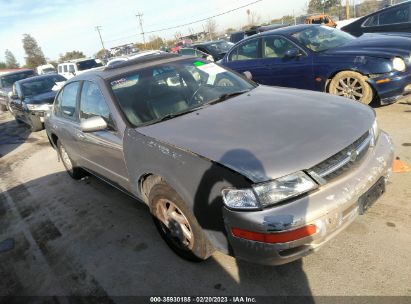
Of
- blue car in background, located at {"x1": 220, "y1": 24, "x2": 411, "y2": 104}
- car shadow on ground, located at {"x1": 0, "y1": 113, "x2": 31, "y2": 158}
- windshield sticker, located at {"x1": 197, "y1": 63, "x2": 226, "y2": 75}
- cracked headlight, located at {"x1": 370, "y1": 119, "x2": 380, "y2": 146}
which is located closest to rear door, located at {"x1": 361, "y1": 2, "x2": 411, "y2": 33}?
blue car in background, located at {"x1": 220, "y1": 24, "x2": 411, "y2": 104}

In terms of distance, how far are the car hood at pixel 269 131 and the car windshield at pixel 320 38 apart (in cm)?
344

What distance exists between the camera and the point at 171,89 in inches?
142

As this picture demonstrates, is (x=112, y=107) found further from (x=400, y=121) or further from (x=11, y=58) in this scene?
(x=11, y=58)

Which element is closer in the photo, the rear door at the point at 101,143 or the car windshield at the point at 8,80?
the rear door at the point at 101,143

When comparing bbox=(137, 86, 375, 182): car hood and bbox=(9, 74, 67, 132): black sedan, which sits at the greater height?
bbox=(137, 86, 375, 182): car hood

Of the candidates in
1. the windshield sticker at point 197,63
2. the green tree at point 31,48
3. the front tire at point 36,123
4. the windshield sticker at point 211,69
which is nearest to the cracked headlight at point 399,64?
→ the windshield sticker at point 211,69

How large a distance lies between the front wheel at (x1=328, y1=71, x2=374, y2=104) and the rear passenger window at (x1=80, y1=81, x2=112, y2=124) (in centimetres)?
406

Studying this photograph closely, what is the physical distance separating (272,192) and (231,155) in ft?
1.24

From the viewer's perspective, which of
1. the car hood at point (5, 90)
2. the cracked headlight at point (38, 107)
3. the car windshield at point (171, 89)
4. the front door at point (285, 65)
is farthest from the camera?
the car hood at point (5, 90)

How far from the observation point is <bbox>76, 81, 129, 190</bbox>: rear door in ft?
11.3

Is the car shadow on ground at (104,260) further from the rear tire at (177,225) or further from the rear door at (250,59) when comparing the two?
the rear door at (250,59)

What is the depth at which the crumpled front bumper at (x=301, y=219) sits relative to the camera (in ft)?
7.11

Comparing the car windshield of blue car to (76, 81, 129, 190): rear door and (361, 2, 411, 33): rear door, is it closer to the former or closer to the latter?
(361, 2, 411, 33): rear door

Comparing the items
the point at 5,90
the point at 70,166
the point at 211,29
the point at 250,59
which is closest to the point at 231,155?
the point at 70,166
